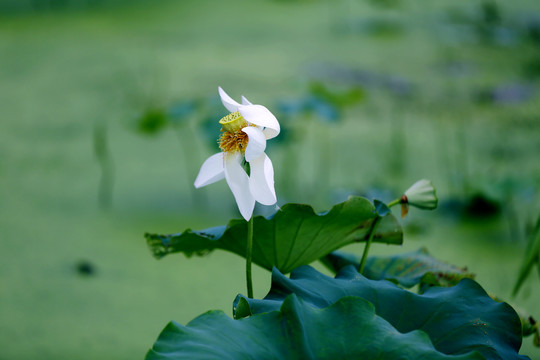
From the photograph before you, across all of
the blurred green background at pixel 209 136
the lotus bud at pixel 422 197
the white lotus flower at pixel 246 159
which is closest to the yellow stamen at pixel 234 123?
the white lotus flower at pixel 246 159

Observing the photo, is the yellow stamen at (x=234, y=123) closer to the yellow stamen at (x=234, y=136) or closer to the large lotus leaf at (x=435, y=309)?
the yellow stamen at (x=234, y=136)

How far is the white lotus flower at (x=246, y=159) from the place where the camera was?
64 cm

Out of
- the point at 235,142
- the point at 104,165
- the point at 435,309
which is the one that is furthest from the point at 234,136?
the point at 104,165

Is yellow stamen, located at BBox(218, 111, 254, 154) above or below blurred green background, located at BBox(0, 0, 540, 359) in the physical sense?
above

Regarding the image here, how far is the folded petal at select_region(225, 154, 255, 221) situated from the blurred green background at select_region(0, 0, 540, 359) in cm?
66

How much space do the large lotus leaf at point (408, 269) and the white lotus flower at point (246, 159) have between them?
0.30 metres

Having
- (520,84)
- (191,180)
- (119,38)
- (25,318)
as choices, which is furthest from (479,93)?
(25,318)

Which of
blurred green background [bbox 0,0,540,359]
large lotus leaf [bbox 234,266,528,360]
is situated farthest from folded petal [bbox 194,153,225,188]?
blurred green background [bbox 0,0,540,359]

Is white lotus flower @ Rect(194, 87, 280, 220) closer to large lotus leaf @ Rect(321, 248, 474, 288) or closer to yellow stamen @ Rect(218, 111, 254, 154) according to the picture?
yellow stamen @ Rect(218, 111, 254, 154)

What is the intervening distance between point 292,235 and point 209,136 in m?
1.09

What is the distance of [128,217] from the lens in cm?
182

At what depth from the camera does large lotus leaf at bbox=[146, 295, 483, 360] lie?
23.2 inches

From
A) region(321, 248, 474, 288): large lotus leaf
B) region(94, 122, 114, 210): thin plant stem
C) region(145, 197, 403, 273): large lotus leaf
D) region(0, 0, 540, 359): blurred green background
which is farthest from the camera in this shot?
region(94, 122, 114, 210): thin plant stem

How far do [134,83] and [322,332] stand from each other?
222 cm
